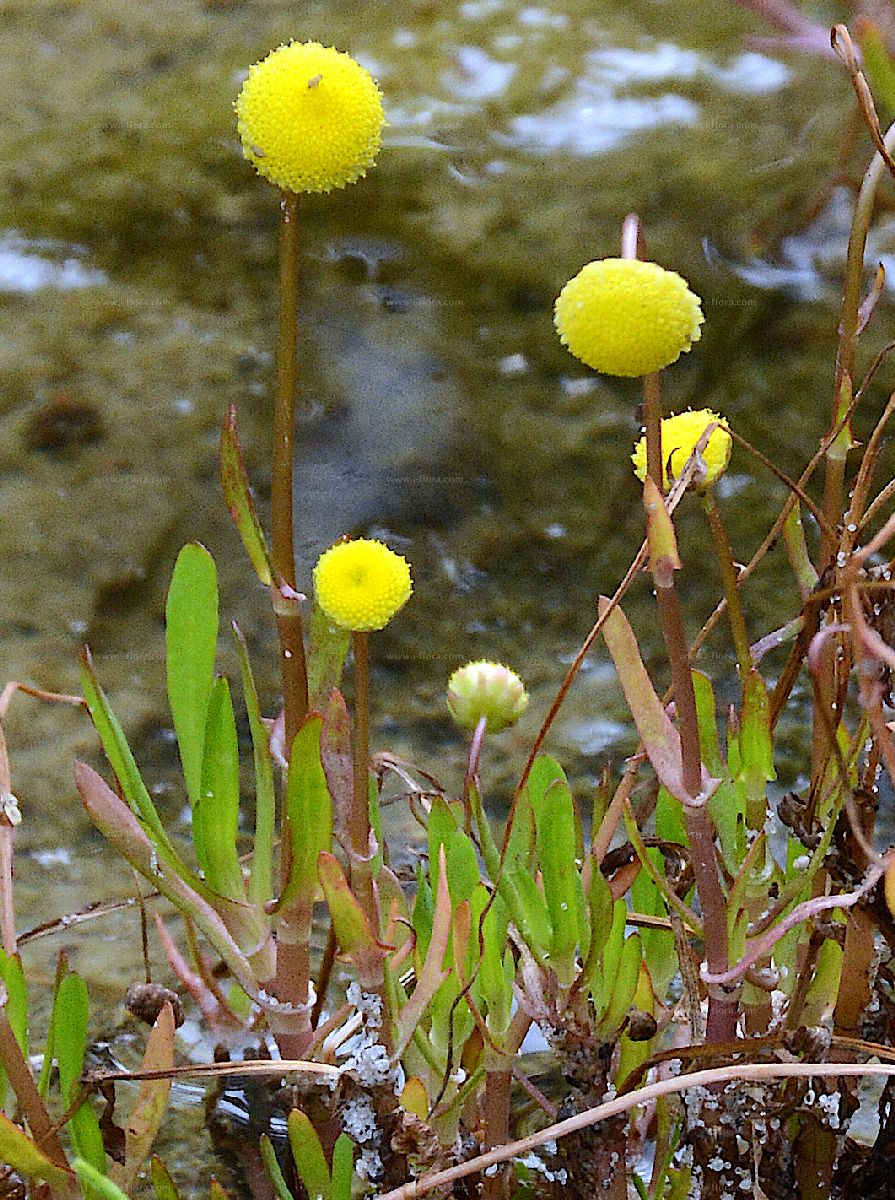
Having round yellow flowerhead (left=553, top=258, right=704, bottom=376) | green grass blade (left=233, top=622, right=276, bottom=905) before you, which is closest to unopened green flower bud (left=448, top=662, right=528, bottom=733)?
Result: green grass blade (left=233, top=622, right=276, bottom=905)

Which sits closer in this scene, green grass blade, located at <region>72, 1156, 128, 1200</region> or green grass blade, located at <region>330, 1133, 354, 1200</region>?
green grass blade, located at <region>72, 1156, 128, 1200</region>

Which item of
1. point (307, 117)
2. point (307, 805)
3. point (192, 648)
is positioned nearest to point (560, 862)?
point (307, 805)

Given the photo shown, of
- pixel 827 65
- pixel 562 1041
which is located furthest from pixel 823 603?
pixel 827 65

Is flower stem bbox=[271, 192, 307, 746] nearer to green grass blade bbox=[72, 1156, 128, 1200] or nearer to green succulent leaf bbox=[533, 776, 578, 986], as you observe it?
green succulent leaf bbox=[533, 776, 578, 986]

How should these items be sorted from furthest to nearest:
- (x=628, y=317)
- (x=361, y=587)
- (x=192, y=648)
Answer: (x=192, y=648), (x=361, y=587), (x=628, y=317)

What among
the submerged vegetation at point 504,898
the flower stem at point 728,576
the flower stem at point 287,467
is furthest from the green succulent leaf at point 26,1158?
the flower stem at point 728,576

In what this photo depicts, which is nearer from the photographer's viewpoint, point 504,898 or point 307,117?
point 307,117

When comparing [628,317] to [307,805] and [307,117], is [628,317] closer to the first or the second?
[307,117]

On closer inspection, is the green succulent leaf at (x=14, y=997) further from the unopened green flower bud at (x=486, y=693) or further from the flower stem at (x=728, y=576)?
the flower stem at (x=728, y=576)
